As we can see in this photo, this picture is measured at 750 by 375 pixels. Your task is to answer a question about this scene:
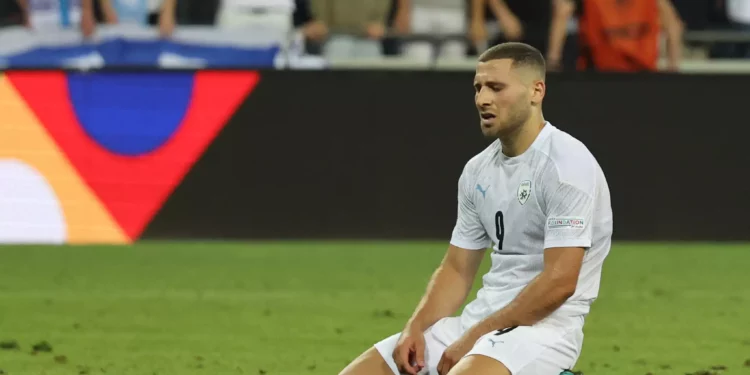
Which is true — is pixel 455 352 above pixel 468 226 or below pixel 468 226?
below

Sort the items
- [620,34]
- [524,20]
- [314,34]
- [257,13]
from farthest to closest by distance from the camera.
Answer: [524,20], [257,13], [314,34], [620,34]

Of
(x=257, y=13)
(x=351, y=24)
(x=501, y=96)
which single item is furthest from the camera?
(x=257, y=13)

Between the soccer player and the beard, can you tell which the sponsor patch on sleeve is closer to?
the soccer player

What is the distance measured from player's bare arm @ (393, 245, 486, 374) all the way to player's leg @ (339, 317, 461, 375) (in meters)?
0.04

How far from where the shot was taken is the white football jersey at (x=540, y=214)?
4.23 m

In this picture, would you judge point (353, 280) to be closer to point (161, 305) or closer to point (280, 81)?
point (161, 305)

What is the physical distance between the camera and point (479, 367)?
4074 millimetres

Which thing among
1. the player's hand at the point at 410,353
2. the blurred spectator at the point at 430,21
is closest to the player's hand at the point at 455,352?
the player's hand at the point at 410,353

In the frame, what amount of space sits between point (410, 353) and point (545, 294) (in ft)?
1.86

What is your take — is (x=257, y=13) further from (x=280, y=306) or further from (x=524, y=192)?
(x=524, y=192)

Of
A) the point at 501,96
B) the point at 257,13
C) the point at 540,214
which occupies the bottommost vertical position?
the point at 257,13

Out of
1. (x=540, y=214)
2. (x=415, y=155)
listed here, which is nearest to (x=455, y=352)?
(x=540, y=214)

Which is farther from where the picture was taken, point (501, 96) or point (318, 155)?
point (318, 155)

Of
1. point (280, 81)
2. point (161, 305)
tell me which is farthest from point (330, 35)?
point (161, 305)
